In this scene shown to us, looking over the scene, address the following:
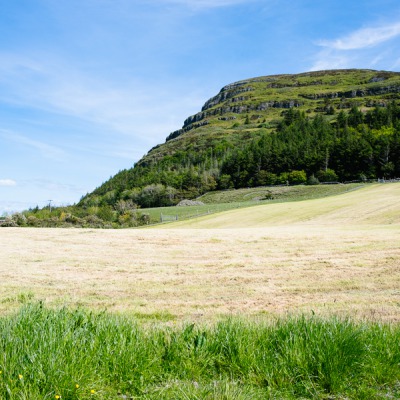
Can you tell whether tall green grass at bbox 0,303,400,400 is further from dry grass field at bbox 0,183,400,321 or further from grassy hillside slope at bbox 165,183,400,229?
grassy hillside slope at bbox 165,183,400,229

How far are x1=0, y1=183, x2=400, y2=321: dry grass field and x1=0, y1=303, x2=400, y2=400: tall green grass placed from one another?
2.93 metres

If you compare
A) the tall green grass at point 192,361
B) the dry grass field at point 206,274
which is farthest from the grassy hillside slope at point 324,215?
the tall green grass at point 192,361

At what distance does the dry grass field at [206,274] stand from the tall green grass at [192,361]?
9.61 feet

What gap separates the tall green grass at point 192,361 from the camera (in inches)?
162

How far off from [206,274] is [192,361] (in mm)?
8789

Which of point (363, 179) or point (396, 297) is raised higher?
point (363, 179)

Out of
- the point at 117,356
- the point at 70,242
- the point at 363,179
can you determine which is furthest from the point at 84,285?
the point at 363,179

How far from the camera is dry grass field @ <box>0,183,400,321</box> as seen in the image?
30.7 feet

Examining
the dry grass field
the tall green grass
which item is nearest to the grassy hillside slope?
the dry grass field

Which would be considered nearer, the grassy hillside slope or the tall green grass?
the tall green grass

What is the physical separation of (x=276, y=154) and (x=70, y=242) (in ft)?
402

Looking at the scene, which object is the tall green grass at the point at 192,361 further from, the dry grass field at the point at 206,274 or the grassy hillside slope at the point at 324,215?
the grassy hillside slope at the point at 324,215

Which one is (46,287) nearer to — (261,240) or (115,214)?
(261,240)

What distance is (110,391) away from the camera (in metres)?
4.24
